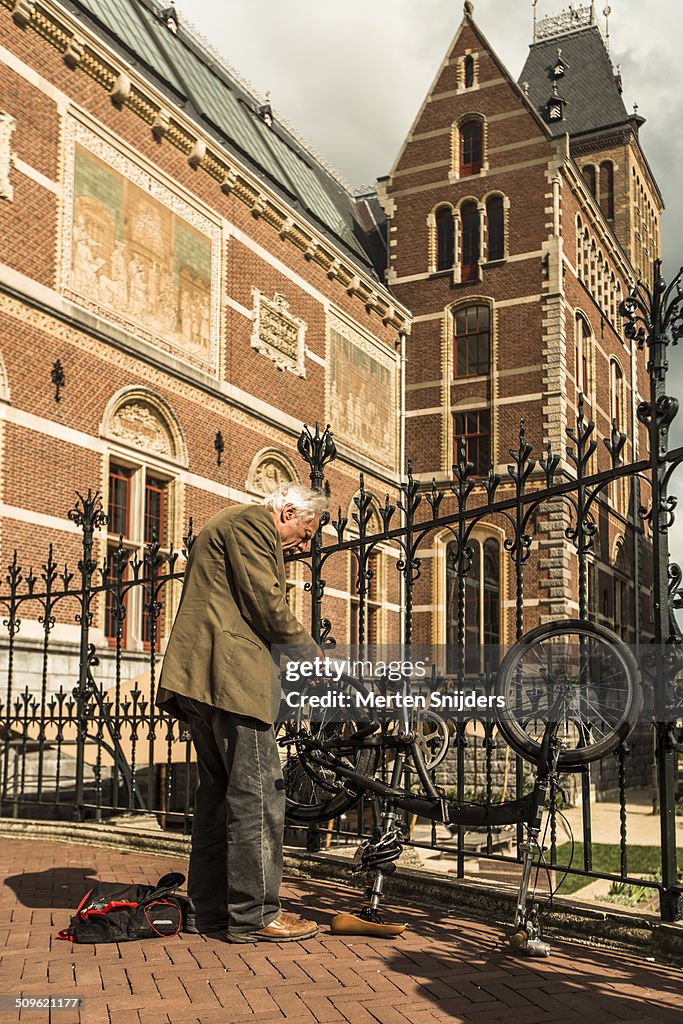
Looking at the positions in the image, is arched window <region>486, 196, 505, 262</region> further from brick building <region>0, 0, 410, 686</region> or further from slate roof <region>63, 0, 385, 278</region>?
brick building <region>0, 0, 410, 686</region>

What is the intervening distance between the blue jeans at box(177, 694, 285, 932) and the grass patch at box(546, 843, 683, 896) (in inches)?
216

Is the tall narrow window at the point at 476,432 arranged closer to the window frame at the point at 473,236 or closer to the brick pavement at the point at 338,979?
the window frame at the point at 473,236

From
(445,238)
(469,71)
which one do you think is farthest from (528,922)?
(469,71)

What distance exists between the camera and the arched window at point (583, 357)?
28734mm

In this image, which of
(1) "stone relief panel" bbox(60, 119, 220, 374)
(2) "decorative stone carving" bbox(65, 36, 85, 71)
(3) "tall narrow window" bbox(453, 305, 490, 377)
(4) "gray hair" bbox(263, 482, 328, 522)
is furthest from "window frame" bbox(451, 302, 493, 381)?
(4) "gray hair" bbox(263, 482, 328, 522)

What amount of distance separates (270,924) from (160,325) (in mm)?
14648

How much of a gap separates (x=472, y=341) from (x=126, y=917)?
82.5 feet

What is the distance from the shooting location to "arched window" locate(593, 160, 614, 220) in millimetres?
36312

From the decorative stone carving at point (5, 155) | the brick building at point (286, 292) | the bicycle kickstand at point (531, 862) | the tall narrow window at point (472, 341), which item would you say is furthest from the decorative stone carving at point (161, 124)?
the bicycle kickstand at point (531, 862)

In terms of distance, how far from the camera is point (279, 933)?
4.54 m

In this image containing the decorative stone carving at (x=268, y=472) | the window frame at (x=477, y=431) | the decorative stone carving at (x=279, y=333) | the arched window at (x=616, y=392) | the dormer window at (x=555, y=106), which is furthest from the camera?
the dormer window at (x=555, y=106)

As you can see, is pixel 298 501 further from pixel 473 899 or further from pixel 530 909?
pixel 473 899

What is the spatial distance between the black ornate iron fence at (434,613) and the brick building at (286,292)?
0.21 m

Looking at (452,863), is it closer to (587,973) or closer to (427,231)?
(587,973)
